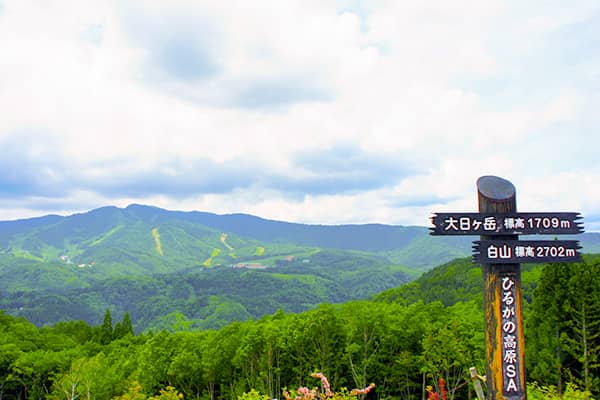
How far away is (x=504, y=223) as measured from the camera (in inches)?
430

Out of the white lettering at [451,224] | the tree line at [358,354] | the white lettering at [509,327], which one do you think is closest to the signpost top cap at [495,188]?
the white lettering at [451,224]

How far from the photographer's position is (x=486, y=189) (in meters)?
11.3

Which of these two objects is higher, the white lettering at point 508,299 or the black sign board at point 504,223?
the black sign board at point 504,223

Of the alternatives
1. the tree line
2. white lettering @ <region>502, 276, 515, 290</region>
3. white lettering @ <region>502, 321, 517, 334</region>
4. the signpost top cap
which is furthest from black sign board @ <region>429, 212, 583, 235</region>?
the tree line

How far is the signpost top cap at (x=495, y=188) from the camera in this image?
11078 mm

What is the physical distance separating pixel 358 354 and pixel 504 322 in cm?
3168

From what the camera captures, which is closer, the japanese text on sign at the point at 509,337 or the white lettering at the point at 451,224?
the white lettering at the point at 451,224

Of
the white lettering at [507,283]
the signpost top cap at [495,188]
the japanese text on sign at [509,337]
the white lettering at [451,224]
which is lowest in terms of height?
the japanese text on sign at [509,337]

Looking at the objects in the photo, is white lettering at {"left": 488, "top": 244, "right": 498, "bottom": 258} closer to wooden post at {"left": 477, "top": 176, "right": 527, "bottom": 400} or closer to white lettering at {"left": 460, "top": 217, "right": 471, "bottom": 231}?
wooden post at {"left": 477, "top": 176, "right": 527, "bottom": 400}

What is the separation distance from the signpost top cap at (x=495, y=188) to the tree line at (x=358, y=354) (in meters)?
23.6

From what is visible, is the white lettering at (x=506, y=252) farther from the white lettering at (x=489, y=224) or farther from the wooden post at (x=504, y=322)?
the white lettering at (x=489, y=224)

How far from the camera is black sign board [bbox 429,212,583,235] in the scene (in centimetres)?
1077

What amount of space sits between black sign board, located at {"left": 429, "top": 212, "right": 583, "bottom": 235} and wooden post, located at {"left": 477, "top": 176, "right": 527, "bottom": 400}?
214 millimetres

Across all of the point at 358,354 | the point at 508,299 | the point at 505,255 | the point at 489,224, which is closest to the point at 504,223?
the point at 489,224
